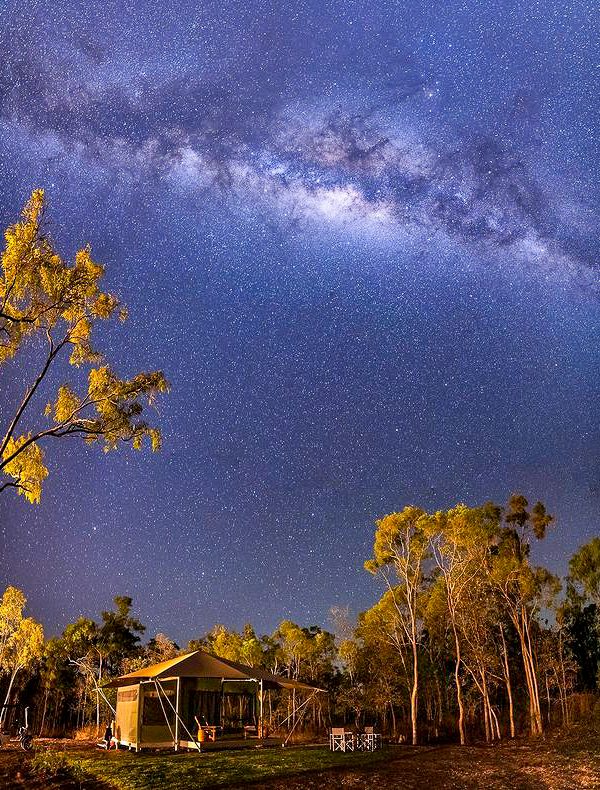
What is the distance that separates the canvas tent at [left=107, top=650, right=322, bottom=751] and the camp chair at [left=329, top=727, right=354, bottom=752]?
2.09 metres

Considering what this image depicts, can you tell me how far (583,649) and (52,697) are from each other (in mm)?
41973

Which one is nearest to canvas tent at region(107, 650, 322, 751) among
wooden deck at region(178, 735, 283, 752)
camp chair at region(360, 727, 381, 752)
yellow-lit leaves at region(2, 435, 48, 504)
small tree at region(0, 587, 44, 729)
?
wooden deck at region(178, 735, 283, 752)

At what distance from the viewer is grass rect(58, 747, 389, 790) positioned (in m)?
15.2

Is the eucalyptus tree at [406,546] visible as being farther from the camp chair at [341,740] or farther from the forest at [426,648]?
the camp chair at [341,740]

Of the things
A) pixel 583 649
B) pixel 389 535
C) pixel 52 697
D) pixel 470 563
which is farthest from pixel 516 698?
pixel 52 697

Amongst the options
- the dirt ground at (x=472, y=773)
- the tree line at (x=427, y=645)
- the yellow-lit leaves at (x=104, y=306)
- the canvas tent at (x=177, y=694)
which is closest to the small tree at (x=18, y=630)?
the tree line at (x=427, y=645)

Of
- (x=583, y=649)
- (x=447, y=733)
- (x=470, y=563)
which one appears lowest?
(x=447, y=733)

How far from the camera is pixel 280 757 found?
2136 centimetres

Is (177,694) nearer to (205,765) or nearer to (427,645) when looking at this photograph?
(205,765)

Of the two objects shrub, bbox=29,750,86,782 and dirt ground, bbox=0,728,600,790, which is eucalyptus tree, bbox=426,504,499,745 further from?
shrub, bbox=29,750,86,782

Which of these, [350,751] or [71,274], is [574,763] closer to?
[350,751]

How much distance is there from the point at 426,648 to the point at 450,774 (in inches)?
1212

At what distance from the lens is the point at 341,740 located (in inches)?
970

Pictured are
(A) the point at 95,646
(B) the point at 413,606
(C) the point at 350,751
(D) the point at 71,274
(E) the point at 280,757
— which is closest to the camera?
(D) the point at 71,274
